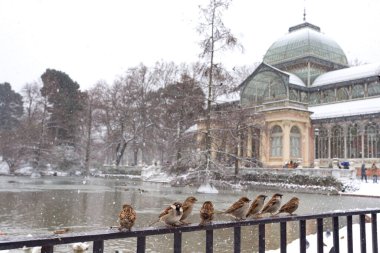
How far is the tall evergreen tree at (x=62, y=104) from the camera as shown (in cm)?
5294

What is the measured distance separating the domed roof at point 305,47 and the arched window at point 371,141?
47.1 ft

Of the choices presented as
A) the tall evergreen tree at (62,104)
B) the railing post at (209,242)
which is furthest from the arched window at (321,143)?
the railing post at (209,242)

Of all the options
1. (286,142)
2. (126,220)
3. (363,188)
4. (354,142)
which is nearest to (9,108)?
(286,142)

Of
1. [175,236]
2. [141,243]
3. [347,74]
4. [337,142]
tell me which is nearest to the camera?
[141,243]

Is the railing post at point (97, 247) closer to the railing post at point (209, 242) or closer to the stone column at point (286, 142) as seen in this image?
the railing post at point (209, 242)

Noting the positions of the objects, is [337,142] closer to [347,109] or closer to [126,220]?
[347,109]

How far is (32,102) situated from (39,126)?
8948mm

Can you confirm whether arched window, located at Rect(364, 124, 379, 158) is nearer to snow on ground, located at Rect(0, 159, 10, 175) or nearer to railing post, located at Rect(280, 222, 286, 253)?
railing post, located at Rect(280, 222, 286, 253)

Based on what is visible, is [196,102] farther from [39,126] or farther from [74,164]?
[74,164]

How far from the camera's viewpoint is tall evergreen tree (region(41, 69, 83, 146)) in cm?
5294

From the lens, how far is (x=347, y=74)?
44.7 m

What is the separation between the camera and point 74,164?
5366 cm

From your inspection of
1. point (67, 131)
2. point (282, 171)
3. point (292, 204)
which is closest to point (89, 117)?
point (67, 131)

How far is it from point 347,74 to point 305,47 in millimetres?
6155
